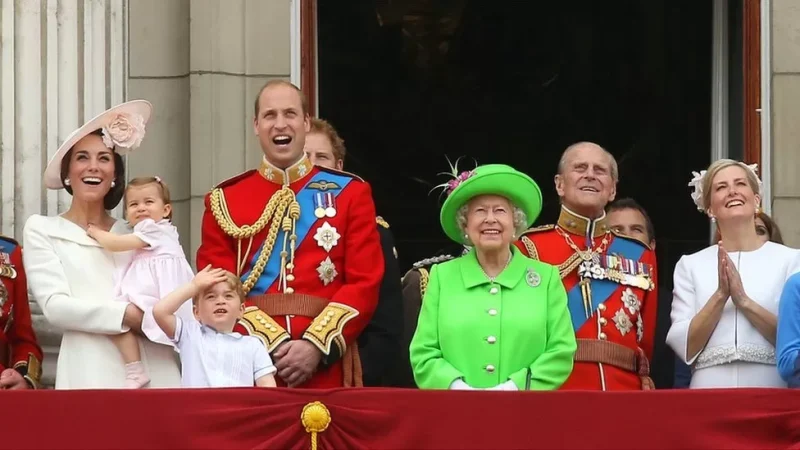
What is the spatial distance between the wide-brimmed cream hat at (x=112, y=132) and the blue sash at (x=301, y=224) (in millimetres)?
638

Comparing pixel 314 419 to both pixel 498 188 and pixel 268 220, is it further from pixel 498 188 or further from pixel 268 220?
pixel 498 188

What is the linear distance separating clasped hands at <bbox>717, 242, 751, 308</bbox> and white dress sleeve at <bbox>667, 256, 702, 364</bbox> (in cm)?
20

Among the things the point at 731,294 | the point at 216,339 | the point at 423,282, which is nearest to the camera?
the point at 216,339

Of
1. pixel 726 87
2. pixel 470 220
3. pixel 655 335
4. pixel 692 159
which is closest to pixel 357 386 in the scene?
pixel 470 220

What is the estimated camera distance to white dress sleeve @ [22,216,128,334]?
292 inches

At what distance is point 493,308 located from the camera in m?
7.45

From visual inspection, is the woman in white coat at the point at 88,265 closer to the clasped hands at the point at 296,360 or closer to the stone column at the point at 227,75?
the clasped hands at the point at 296,360

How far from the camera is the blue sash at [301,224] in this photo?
7641 mm

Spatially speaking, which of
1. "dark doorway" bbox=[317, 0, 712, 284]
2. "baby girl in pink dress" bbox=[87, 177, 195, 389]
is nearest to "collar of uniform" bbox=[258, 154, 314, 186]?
A: "baby girl in pink dress" bbox=[87, 177, 195, 389]

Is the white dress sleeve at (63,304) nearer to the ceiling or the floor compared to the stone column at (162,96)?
nearer to the floor

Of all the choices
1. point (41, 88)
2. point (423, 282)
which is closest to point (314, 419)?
point (423, 282)

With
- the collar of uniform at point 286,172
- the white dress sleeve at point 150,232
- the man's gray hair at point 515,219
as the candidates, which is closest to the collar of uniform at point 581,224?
the man's gray hair at point 515,219

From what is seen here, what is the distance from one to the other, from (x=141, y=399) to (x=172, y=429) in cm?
14

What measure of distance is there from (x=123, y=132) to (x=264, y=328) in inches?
37.4
